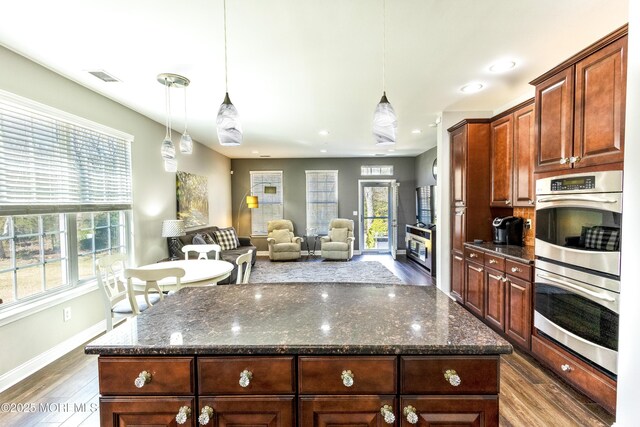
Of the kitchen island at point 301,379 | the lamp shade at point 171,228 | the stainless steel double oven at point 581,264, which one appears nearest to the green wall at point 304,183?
the lamp shade at point 171,228

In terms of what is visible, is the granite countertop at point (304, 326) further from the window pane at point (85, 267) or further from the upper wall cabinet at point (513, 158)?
the window pane at point (85, 267)

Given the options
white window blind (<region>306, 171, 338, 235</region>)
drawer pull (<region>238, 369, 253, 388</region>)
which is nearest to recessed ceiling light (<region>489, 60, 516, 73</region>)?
drawer pull (<region>238, 369, 253, 388</region>)

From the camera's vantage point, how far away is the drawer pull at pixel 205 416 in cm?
101

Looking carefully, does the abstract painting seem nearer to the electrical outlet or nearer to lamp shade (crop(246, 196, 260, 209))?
lamp shade (crop(246, 196, 260, 209))

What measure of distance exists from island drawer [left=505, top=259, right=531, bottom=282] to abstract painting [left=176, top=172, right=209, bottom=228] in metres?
4.75

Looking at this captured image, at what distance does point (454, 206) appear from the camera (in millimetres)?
3859

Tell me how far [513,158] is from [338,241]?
439 cm

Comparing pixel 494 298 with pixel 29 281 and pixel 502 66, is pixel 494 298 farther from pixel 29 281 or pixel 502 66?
pixel 29 281

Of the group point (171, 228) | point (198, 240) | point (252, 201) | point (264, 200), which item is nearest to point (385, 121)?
point (171, 228)

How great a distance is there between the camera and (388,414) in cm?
101

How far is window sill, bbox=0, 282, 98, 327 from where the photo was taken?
7.41 ft

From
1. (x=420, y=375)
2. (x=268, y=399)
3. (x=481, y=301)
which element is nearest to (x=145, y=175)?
(x=268, y=399)

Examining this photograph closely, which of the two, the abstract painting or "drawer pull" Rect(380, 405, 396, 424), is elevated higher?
the abstract painting

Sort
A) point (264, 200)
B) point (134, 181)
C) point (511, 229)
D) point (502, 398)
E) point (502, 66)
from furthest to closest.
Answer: point (264, 200) → point (134, 181) → point (511, 229) → point (502, 66) → point (502, 398)
